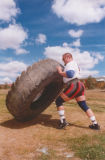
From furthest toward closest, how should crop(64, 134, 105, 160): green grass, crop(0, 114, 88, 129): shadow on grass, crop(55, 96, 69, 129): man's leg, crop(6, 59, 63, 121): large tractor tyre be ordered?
1. crop(0, 114, 88, 129): shadow on grass
2. crop(55, 96, 69, 129): man's leg
3. crop(6, 59, 63, 121): large tractor tyre
4. crop(64, 134, 105, 160): green grass

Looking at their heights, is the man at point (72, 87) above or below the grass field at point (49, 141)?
above

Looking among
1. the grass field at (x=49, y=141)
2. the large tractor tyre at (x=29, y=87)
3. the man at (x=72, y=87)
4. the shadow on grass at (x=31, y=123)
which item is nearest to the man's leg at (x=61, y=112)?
the man at (x=72, y=87)

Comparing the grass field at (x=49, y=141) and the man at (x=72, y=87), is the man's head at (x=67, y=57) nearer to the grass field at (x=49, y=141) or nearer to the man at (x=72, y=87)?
the man at (x=72, y=87)

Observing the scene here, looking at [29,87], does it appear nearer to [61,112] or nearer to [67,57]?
[61,112]

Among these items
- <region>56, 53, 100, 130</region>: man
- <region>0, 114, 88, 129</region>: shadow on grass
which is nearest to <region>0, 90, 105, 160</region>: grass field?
<region>0, 114, 88, 129</region>: shadow on grass

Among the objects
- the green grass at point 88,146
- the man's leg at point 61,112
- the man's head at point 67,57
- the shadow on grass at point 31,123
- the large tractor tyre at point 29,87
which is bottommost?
the green grass at point 88,146

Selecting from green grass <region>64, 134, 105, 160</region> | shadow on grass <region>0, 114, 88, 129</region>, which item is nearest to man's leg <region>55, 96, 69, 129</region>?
shadow on grass <region>0, 114, 88, 129</region>

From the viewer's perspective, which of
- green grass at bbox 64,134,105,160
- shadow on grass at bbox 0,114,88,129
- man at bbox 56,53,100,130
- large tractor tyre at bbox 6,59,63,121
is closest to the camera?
green grass at bbox 64,134,105,160

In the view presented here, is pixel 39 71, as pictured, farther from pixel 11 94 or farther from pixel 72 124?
pixel 72 124

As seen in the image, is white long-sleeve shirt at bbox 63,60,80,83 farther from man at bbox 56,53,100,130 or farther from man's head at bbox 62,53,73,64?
man's head at bbox 62,53,73,64

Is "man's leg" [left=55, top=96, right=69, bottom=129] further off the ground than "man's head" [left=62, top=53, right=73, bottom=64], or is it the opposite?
"man's head" [left=62, top=53, right=73, bottom=64]

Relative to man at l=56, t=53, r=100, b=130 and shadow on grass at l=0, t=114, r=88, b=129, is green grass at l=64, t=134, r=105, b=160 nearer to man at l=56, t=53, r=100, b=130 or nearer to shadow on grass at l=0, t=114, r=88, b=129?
man at l=56, t=53, r=100, b=130

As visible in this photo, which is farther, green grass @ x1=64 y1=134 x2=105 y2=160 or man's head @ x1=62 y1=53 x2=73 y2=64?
man's head @ x1=62 y1=53 x2=73 y2=64

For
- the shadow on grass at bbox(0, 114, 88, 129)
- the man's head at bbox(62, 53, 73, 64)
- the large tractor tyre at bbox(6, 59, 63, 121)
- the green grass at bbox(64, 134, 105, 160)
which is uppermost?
the man's head at bbox(62, 53, 73, 64)
